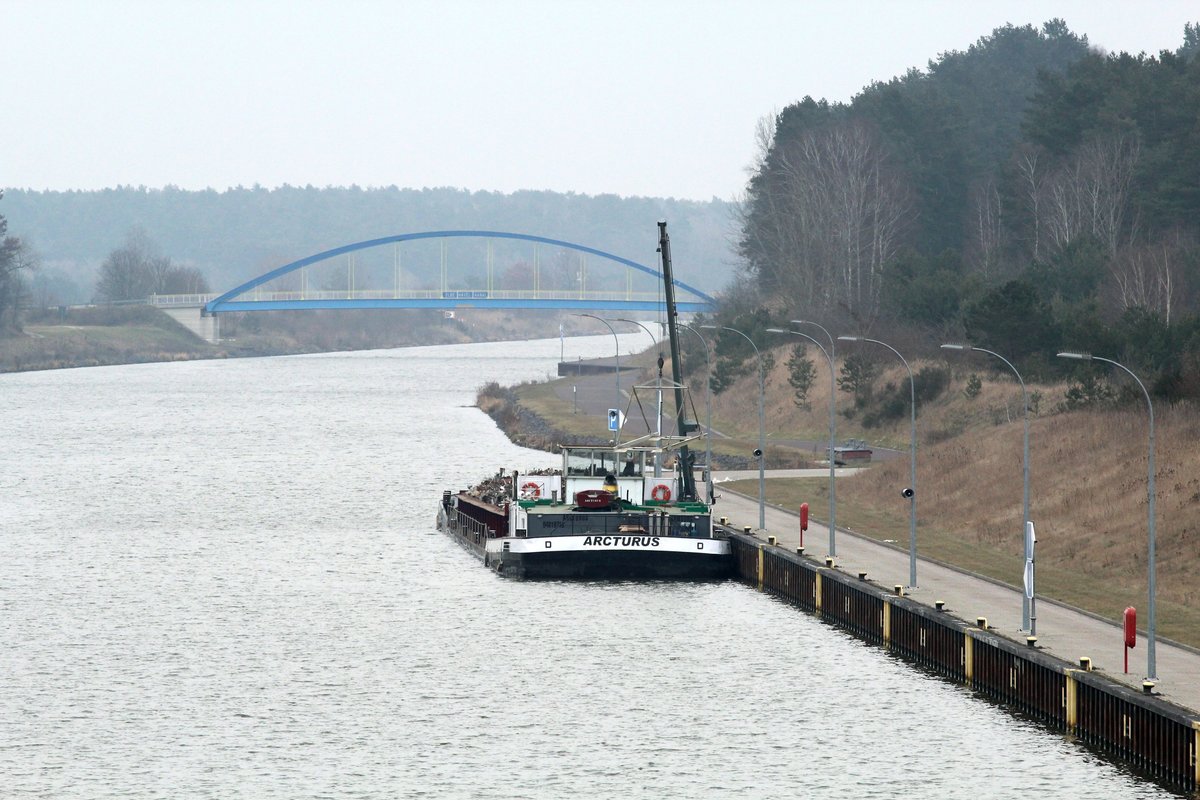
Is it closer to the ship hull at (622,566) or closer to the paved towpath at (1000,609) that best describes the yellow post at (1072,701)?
the paved towpath at (1000,609)

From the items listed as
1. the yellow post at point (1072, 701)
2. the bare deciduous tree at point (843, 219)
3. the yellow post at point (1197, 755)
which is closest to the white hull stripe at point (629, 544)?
the yellow post at point (1072, 701)

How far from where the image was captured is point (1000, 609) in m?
47.4

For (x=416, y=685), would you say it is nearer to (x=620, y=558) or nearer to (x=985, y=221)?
(x=620, y=558)

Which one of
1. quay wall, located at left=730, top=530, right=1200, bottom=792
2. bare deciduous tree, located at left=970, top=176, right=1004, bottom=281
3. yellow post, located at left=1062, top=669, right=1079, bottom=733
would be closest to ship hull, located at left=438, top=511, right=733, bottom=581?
quay wall, located at left=730, top=530, right=1200, bottom=792

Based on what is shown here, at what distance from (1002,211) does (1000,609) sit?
84703mm

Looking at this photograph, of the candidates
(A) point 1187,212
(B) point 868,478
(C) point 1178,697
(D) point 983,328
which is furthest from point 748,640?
(A) point 1187,212

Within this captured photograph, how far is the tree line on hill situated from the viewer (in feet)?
303

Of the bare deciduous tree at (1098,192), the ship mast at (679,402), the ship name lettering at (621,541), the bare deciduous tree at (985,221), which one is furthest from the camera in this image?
the bare deciduous tree at (985,221)

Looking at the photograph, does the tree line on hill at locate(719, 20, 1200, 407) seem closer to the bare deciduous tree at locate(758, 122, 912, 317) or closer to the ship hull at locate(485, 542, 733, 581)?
the bare deciduous tree at locate(758, 122, 912, 317)

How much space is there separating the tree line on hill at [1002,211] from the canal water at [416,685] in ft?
88.1

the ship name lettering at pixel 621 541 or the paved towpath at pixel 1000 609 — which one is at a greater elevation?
the ship name lettering at pixel 621 541

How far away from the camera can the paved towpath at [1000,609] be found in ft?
127

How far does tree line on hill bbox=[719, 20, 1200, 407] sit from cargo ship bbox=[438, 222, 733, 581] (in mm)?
19051

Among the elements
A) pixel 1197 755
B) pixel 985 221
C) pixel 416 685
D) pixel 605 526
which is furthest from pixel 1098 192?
pixel 1197 755
